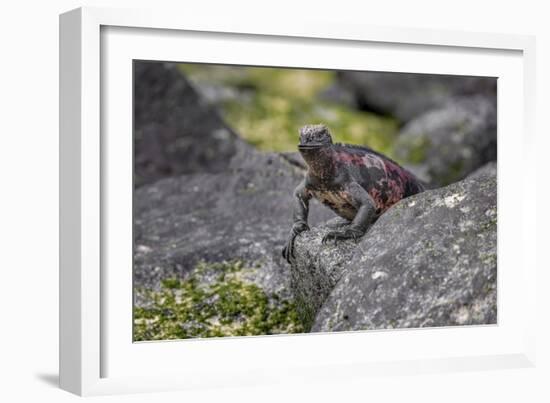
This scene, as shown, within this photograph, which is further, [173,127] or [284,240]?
[173,127]

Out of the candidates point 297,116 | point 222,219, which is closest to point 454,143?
point 297,116

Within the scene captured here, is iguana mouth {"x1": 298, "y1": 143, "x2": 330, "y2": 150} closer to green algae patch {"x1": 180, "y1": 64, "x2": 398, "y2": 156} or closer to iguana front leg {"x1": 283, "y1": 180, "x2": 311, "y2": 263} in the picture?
iguana front leg {"x1": 283, "y1": 180, "x2": 311, "y2": 263}

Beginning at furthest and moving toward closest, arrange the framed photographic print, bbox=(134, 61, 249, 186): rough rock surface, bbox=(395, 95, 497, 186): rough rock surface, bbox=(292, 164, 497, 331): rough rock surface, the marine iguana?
bbox=(395, 95, 497, 186): rough rock surface → bbox=(134, 61, 249, 186): rough rock surface → the marine iguana → bbox=(292, 164, 497, 331): rough rock surface → the framed photographic print

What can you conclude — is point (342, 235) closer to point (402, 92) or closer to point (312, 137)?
point (312, 137)

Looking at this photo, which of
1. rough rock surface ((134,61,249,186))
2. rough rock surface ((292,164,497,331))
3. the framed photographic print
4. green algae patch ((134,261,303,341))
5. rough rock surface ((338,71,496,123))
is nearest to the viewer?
the framed photographic print

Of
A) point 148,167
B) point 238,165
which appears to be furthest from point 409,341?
point 148,167

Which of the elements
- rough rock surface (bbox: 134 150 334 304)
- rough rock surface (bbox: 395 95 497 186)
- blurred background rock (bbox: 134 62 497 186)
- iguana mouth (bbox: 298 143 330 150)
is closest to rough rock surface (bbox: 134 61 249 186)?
blurred background rock (bbox: 134 62 497 186)

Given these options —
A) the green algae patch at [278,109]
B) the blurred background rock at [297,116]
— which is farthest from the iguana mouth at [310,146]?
the green algae patch at [278,109]
